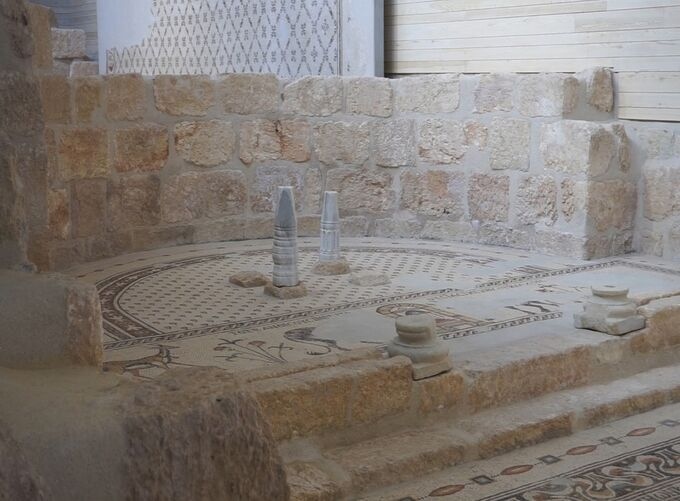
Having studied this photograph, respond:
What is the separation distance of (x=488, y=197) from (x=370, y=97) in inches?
44.1

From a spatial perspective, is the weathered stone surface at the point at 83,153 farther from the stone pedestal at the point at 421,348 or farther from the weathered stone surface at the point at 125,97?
the stone pedestal at the point at 421,348

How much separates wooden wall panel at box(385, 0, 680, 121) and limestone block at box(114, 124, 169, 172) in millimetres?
2056

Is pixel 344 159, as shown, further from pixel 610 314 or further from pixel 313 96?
pixel 610 314

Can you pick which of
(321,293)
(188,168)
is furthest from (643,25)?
(188,168)

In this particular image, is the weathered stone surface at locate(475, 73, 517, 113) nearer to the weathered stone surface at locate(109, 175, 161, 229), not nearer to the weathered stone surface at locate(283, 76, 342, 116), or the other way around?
the weathered stone surface at locate(283, 76, 342, 116)

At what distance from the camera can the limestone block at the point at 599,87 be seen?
5.60 metres

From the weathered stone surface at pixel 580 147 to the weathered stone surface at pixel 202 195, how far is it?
6.85 ft

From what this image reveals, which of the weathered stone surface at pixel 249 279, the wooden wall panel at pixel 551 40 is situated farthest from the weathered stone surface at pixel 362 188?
the weathered stone surface at pixel 249 279

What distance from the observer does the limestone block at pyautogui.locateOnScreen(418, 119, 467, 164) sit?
6.23 m

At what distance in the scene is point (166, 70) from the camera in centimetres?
923

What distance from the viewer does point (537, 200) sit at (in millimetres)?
5855

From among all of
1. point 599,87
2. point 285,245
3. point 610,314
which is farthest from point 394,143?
point 610,314

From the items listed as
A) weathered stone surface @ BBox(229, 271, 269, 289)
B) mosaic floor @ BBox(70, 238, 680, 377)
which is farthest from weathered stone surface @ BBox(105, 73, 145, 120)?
weathered stone surface @ BBox(229, 271, 269, 289)

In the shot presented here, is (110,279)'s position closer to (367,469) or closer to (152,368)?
(152,368)
